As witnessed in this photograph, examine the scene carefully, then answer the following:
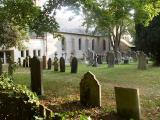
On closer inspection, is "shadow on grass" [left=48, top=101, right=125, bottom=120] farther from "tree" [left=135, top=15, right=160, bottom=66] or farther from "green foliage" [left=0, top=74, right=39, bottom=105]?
"tree" [left=135, top=15, right=160, bottom=66]

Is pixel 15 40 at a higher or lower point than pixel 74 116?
higher

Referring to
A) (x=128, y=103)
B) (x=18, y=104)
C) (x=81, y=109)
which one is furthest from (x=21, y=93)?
(x=81, y=109)

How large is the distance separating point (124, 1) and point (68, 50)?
1843 inches

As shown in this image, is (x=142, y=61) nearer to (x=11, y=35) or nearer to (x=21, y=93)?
(x=11, y=35)

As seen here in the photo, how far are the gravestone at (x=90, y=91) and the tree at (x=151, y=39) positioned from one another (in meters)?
20.7

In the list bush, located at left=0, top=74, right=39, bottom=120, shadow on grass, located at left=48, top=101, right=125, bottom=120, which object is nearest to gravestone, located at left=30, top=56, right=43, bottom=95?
shadow on grass, located at left=48, top=101, right=125, bottom=120

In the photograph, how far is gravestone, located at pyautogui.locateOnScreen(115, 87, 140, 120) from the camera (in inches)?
405

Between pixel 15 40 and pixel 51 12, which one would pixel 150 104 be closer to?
pixel 51 12

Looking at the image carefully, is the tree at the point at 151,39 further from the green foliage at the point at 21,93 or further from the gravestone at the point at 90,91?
the green foliage at the point at 21,93

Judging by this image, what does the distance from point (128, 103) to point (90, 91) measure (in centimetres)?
182

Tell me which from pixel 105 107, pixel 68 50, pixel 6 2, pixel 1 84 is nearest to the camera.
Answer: pixel 1 84

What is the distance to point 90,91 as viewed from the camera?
11969 mm

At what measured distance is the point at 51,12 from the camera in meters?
19.5

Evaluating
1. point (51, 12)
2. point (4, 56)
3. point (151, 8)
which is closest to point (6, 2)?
point (51, 12)
